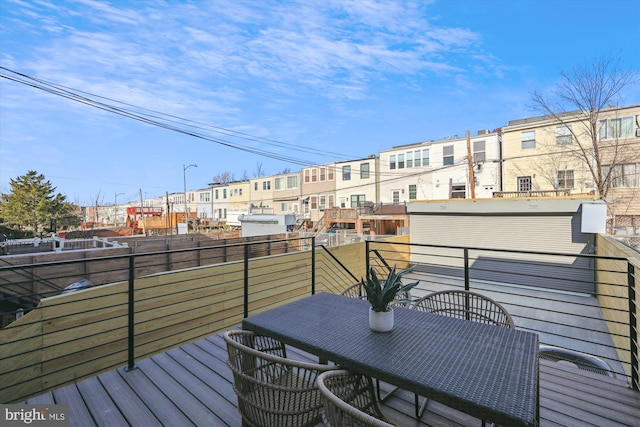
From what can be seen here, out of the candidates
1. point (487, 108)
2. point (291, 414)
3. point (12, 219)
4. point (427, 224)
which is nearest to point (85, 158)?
point (12, 219)

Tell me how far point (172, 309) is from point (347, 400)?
4.56 meters

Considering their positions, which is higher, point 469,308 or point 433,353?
Result: point 433,353

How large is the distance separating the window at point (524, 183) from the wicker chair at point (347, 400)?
2015 cm

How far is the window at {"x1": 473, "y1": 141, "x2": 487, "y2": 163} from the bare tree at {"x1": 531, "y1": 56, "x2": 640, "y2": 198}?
393 cm

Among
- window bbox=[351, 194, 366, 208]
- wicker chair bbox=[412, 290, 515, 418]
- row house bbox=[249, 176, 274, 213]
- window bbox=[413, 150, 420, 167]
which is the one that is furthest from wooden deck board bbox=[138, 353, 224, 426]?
row house bbox=[249, 176, 274, 213]

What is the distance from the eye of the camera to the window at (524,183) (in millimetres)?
17734

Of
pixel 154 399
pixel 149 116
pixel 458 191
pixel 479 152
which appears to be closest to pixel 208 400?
pixel 154 399

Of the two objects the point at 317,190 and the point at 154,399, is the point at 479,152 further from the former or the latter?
the point at 154,399

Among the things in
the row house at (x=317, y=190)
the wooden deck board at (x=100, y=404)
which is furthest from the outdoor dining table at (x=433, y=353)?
the row house at (x=317, y=190)

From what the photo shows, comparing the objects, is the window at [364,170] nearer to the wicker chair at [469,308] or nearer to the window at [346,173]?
the window at [346,173]

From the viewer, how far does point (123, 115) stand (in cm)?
1006

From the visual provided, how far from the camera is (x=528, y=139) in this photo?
17.5 metres

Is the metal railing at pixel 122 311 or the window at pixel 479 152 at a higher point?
the window at pixel 479 152

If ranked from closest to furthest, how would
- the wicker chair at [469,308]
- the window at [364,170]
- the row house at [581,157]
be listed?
1. the wicker chair at [469,308]
2. the row house at [581,157]
3. the window at [364,170]
